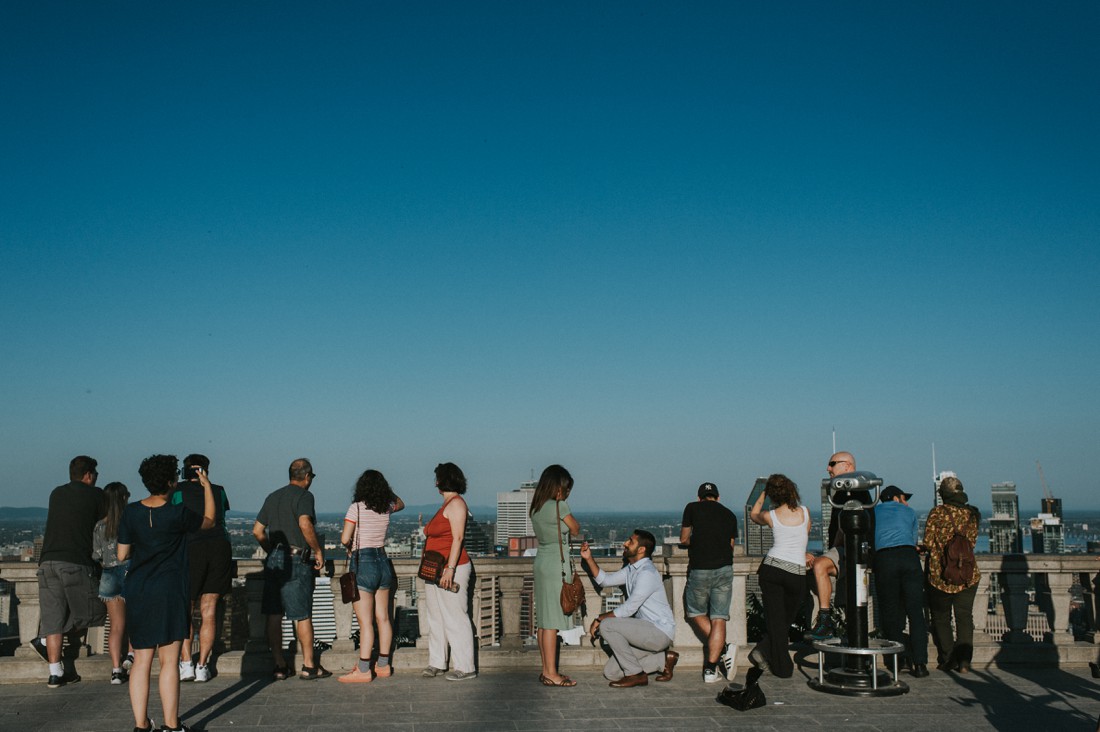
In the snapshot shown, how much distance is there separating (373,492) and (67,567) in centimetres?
273

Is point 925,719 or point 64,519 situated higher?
point 64,519

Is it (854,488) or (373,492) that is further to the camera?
(373,492)

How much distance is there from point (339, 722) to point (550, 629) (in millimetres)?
2047

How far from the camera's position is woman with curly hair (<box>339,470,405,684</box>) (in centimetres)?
855

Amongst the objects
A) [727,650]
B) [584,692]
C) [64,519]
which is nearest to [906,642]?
[727,650]

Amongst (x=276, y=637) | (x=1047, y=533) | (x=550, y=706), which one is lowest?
(x=1047, y=533)

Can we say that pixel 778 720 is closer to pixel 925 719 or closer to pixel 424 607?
pixel 925 719

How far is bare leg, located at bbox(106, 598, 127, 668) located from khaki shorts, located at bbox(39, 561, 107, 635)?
251mm

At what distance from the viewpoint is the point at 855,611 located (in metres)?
8.12

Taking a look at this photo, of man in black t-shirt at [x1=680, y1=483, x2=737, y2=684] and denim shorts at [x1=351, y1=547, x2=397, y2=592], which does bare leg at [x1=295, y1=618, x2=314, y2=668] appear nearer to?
denim shorts at [x1=351, y1=547, x2=397, y2=592]

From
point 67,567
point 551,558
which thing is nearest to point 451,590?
point 551,558

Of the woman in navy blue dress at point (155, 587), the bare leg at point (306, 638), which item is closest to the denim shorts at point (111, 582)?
the bare leg at point (306, 638)

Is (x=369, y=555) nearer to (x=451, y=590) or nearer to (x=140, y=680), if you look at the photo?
(x=451, y=590)

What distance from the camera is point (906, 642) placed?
902cm
